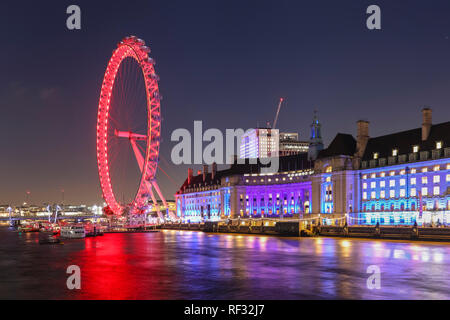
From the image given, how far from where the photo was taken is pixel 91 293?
72.4 ft

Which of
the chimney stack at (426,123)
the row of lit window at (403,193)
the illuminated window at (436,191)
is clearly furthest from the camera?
the chimney stack at (426,123)

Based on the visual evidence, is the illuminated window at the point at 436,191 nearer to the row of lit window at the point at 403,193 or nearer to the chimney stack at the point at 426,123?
the row of lit window at the point at 403,193

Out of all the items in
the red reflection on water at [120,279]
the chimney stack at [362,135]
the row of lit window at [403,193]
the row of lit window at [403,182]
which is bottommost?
the red reflection on water at [120,279]

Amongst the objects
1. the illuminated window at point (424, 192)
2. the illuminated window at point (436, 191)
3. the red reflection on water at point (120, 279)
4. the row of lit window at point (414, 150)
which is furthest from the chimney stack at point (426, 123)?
the red reflection on water at point (120, 279)

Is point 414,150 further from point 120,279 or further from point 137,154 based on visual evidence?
point 120,279

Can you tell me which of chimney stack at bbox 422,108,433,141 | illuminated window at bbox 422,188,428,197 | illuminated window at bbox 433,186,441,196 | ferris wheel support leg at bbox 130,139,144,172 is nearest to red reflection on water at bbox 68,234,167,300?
ferris wheel support leg at bbox 130,139,144,172

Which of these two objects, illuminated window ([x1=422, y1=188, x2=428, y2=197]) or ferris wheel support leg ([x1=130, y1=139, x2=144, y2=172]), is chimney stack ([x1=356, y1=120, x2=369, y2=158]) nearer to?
illuminated window ([x1=422, y1=188, x2=428, y2=197])

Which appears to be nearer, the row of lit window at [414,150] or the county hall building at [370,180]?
the county hall building at [370,180]

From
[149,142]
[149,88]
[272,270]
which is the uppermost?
[149,88]

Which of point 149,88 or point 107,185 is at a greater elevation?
point 149,88

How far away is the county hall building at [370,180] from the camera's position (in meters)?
95.2

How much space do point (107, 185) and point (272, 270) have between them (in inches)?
2614
